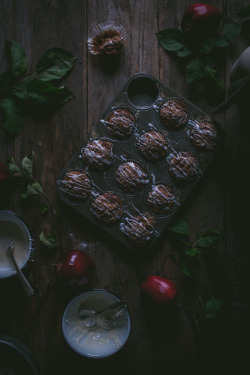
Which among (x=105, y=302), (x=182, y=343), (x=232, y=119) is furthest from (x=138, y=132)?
(x=182, y=343)

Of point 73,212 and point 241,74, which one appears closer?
point 241,74

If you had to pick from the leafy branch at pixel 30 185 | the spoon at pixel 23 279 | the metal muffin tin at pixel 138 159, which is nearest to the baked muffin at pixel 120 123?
the metal muffin tin at pixel 138 159

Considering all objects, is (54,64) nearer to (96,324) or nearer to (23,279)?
(23,279)

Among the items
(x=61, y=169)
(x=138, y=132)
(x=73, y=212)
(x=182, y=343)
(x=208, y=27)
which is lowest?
(x=182, y=343)

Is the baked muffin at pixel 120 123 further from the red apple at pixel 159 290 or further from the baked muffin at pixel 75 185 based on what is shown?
the red apple at pixel 159 290

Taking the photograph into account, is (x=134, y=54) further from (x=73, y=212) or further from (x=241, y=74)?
(x=73, y=212)

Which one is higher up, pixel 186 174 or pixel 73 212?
pixel 186 174

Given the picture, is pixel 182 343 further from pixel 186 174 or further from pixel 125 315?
pixel 186 174
